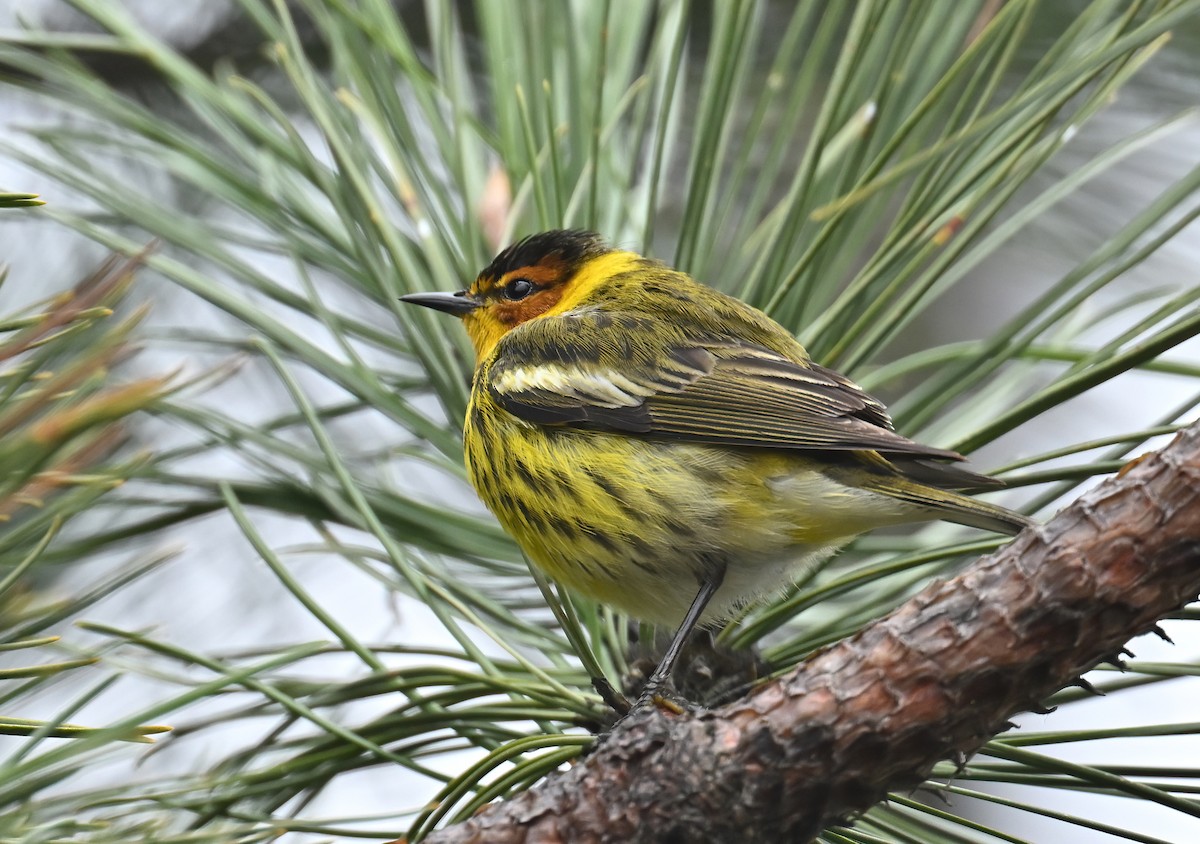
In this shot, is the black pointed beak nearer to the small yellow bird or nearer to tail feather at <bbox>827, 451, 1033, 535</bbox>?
the small yellow bird

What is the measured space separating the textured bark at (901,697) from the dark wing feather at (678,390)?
72 centimetres

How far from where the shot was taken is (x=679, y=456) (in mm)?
2012

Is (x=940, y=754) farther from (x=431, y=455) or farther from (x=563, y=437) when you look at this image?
(x=431, y=455)

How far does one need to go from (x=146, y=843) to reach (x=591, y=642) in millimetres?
978

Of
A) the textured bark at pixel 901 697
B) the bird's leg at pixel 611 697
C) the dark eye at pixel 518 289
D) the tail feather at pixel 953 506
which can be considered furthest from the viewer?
the dark eye at pixel 518 289

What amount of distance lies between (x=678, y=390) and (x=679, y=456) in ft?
0.58

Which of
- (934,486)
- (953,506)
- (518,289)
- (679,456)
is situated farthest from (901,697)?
(518,289)

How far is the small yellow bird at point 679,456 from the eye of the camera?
6.03 ft

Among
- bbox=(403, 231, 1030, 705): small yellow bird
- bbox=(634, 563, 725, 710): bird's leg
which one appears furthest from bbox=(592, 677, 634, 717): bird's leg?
bbox=(403, 231, 1030, 705): small yellow bird

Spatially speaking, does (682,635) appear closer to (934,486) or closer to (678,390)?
(934,486)

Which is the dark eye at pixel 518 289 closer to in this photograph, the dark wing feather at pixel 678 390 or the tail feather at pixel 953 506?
the dark wing feather at pixel 678 390

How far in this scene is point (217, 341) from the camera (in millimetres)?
2146

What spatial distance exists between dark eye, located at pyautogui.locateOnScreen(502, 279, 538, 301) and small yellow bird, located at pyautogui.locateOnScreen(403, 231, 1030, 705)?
2.4 inches

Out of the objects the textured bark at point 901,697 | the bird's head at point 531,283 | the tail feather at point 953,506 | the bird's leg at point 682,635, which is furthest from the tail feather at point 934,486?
the bird's head at point 531,283
